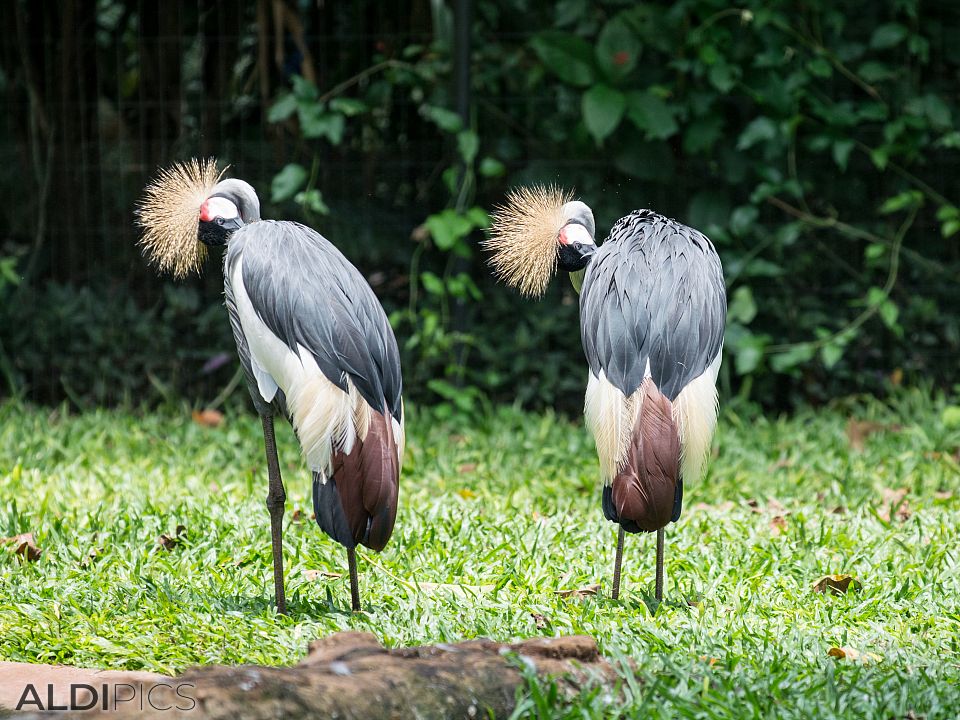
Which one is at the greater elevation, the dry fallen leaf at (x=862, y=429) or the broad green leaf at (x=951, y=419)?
the broad green leaf at (x=951, y=419)

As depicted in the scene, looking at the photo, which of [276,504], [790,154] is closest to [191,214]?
[276,504]

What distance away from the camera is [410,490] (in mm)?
4562

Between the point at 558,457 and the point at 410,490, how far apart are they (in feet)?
2.46

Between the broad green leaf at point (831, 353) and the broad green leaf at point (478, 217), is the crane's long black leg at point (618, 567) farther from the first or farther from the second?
the broad green leaf at point (831, 353)

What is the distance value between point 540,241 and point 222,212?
835 mm

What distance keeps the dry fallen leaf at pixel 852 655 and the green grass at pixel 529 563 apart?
0.03 meters

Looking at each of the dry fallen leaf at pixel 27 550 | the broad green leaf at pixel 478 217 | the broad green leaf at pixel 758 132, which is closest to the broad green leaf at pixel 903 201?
the broad green leaf at pixel 758 132

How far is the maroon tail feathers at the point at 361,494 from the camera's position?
9.28 feet

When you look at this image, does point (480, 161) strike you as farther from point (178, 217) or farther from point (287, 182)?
point (178, 217)

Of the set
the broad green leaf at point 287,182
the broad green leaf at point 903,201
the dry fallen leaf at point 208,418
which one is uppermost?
the broad green leaf at point 287,182

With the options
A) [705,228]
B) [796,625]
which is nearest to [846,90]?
[705,228]

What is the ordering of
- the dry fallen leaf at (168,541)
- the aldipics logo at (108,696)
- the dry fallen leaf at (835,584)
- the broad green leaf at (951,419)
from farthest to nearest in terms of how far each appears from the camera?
the broad green leaf at (951,419), the dry fallen leaf at (168,541), the dry fallen leaf at (835,584), the aldipics logo at (108,696)

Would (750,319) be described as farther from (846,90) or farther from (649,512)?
(649,512)

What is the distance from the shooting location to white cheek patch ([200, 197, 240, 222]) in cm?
295
